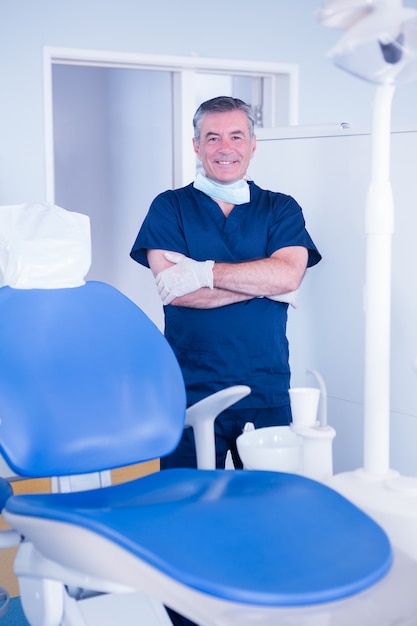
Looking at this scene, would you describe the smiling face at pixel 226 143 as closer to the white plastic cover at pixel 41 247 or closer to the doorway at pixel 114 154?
the white plastic cover at pixel 41 247

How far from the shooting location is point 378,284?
42.1 inches

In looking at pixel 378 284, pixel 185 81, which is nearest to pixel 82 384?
pixel 378 284

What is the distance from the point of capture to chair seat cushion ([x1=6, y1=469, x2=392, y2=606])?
791 mm

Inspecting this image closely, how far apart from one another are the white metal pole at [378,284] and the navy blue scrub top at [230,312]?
698 mm

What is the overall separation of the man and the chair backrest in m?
0.43

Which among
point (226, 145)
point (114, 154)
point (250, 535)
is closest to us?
point (250, 535)

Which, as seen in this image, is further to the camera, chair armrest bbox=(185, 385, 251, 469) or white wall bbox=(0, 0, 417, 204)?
white wall bbox=(0, 0, 417, 204)

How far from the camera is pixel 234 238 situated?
6.03ft

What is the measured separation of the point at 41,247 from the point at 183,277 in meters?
0.49

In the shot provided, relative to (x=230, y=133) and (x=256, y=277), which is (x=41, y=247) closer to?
(x=256, y=277)

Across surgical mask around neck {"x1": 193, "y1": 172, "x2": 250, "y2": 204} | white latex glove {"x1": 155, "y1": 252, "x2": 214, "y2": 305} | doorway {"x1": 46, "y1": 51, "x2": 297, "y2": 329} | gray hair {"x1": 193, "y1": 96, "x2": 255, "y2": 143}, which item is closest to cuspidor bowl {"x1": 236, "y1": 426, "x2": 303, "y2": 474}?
white latex glove {"x1": 155, "y1": 252, "x2": 214, "y2": 305}

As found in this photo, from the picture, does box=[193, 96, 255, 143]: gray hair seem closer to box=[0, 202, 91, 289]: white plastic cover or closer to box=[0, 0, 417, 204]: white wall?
box=[0, 202, 91, 289]: white plastic cover

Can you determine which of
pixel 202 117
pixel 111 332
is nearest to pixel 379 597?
pixel 111 332

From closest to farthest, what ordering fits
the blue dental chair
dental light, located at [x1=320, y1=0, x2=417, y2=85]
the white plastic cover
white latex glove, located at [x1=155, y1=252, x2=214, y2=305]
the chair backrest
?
the blue dental chair < dental light, located at [x1=320, y1=0, x2=417, y2=85] < the chair backrest < the white plastic cover < white latex glove, located at [x1=155, y1=252, x2=214, y2=305]
